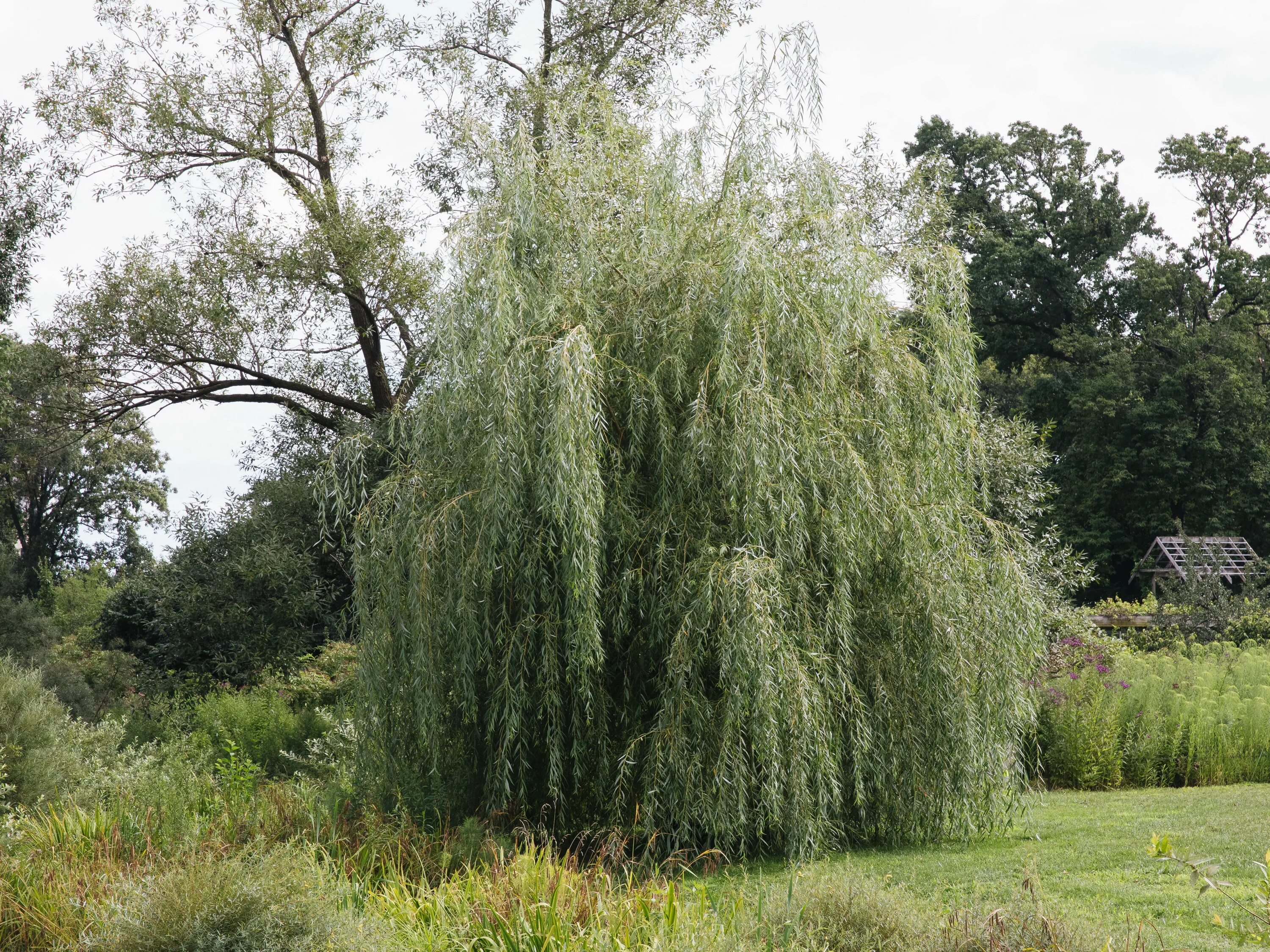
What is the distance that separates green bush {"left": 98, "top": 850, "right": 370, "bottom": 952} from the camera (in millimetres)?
3654

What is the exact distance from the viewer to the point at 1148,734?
10.0 meters

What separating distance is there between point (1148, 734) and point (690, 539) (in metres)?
6.20

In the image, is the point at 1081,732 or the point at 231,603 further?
the point at 231,603

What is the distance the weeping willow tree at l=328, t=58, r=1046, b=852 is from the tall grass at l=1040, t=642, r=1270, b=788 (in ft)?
9.20

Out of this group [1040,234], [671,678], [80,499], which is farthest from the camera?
[80,499]

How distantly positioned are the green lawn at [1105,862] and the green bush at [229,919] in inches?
101

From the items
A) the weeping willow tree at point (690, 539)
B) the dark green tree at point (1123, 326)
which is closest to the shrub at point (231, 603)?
the weeping willow tree at point (690, 539)

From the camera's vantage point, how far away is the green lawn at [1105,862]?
5.22 metres

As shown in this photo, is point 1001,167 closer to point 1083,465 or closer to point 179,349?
point 1083,465

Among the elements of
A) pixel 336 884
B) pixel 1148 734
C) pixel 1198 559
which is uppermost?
pixel 1198 559

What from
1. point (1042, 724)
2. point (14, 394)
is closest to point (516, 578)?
point (1042, 724)

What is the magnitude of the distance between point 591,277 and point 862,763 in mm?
3737

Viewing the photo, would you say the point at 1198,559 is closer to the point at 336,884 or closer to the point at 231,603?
the point at 231,603

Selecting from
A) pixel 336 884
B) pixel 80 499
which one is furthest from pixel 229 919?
pixel 80 499
